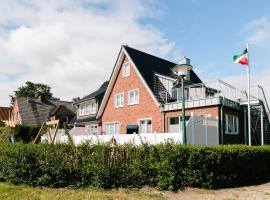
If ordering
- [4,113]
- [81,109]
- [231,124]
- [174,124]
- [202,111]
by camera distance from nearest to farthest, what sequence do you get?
[202,111]
[231,124]
[174,124]
[81,109]
[4,113]

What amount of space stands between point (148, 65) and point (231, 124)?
10038mm

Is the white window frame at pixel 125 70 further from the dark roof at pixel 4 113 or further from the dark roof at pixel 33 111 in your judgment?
the dark roof at pixel 4 113

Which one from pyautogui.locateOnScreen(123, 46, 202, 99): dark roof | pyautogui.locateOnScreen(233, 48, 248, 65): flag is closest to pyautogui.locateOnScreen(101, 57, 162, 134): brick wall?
pyautogui.locateOnScreen(123, 46, 202, 99): dark roof

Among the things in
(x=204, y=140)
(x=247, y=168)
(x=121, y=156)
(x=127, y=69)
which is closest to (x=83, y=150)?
(x=121, y=156)

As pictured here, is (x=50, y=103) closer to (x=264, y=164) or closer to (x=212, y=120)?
(x=212, y=120)

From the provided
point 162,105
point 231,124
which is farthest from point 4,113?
point 231,124

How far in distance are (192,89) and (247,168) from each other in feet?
42.7

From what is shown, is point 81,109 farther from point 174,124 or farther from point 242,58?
point 242,58

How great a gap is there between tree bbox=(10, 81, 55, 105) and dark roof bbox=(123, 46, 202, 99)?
53332 mm

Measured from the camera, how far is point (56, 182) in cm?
1180

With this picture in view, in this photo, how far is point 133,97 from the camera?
2875cm

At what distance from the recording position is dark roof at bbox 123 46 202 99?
27748 mm

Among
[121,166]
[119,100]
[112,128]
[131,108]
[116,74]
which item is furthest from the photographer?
[112,128]

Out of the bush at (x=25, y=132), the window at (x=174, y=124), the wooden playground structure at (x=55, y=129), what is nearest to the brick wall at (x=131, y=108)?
the window at (x=174, y=124)
